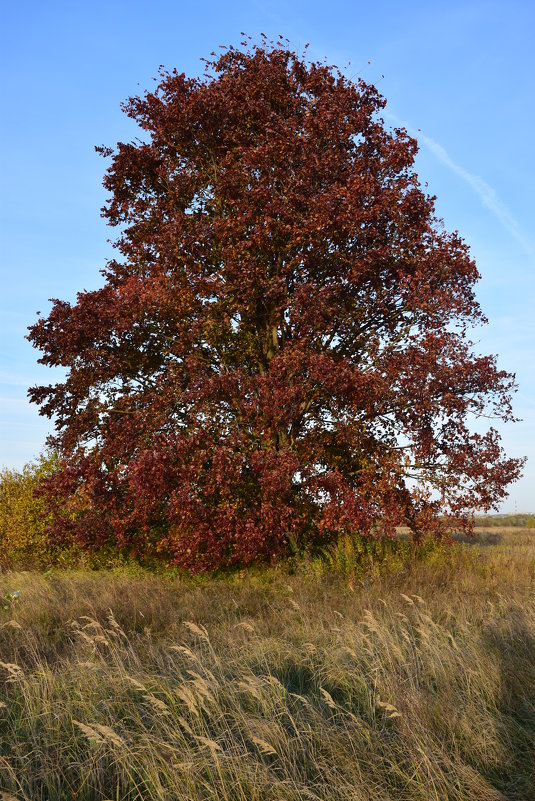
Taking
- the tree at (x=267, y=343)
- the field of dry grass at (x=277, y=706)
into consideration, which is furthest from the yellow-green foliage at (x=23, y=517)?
the field of dry grass at (x=277, y=706)

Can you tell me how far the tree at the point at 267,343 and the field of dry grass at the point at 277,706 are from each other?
241 centimetres

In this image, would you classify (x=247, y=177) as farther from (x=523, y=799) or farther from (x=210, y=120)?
(x=523, y=799)

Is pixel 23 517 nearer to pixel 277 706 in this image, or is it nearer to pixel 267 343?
pixel 267 343

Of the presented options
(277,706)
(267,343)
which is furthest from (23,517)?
(277,706)

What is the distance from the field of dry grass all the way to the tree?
2.41 metres

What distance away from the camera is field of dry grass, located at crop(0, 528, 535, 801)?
408 cm

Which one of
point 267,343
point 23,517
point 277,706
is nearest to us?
point 277,706

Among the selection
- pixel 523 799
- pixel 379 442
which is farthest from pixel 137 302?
pixel 523 799

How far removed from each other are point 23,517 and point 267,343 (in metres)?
8.25

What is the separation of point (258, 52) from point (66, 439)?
8936 mm

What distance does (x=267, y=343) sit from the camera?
44.8 ft

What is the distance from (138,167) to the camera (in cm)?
1438

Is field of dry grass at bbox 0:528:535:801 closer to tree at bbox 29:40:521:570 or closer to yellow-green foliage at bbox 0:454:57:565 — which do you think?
tree at bbox 29:40:521:570

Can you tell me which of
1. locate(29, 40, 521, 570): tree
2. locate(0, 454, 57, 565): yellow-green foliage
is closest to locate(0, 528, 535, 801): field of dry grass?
locate(29, 40, 521, 570): tree
